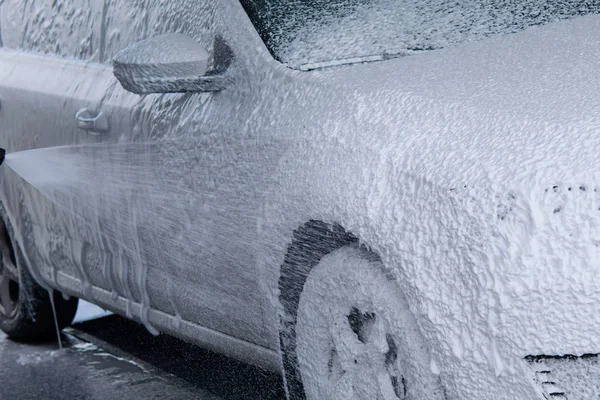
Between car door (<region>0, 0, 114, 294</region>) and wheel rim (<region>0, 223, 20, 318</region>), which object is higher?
car door (<region>0, 0, 114, 294</region>)

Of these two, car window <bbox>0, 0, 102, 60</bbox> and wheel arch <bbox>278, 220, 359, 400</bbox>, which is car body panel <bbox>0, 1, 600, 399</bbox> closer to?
wheel arch <bbox>278, 220, 359, 400</bbox>

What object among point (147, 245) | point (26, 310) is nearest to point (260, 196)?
point (147, 245)

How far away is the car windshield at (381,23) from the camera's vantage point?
8.91ft

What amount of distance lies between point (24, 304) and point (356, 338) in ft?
9.06

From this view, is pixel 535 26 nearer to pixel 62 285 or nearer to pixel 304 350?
pixel 304 350

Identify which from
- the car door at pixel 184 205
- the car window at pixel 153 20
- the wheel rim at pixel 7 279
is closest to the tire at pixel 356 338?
the car door at pixel 184 205

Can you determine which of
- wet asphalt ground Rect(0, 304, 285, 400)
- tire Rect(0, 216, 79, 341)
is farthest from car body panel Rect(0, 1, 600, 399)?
tire Rect(0, 216, 79, 341)

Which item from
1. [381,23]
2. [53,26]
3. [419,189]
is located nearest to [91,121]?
[53,26]

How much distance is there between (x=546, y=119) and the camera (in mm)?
2088

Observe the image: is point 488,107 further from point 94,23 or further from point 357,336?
point 94,23

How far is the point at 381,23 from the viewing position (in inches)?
109

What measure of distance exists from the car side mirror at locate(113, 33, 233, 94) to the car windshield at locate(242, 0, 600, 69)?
6.7 inches

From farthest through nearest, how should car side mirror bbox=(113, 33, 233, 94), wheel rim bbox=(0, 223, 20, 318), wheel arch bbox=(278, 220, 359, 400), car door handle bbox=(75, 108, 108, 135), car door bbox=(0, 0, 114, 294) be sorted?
wheel rim bbox=(0, 223, 20, 318) → car door bbox=(0, 0, 114, 294) → car door handle bbox=(75, 108, 108, 135) → car side mirror bbox=(113, 33, 233, 94) → wheel arch bbox=(278, 220, 359, 400)

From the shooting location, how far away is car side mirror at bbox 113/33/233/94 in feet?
9.31
